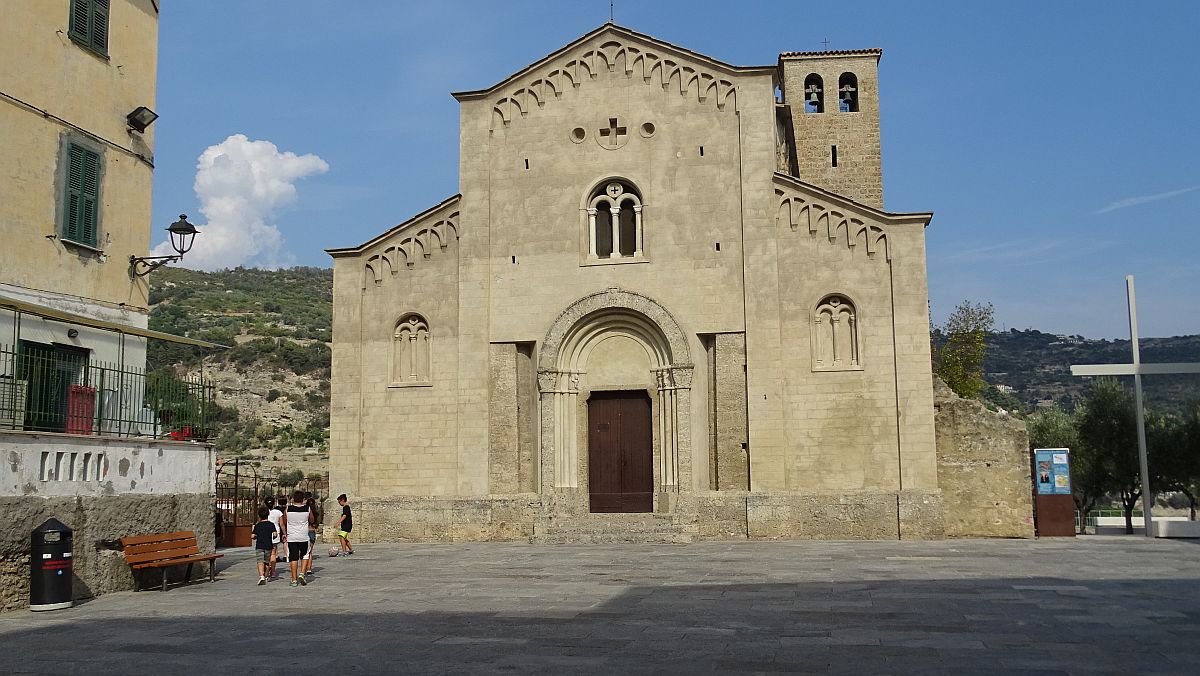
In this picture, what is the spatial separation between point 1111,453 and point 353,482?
23295 millimetres

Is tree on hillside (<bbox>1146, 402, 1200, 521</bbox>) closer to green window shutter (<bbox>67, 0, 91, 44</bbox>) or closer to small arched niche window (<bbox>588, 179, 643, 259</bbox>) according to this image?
small arched niche window (<bbox>588, 179, 643, 259</bbox>)

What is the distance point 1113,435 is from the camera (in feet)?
104

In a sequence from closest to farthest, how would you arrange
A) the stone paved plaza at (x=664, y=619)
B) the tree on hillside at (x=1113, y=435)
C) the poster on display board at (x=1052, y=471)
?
the stone paved plaza at (x=664, y=619), the poster on display board at (x=1052, y=471), the tree on hillside at (x=1113, y=435)

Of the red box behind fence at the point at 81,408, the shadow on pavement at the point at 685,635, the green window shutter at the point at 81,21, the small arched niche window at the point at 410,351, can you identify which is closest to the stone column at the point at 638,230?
the small arched niche window at the point at 410,351

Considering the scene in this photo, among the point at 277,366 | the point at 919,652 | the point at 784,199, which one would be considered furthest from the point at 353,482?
the point at 277,366

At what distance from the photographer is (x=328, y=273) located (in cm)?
9375

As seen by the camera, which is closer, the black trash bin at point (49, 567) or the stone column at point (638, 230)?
the black trash bin at point (49, 567)

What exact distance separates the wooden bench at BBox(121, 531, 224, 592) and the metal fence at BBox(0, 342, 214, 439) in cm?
185

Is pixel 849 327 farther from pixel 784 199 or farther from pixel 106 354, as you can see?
pixel 106 354

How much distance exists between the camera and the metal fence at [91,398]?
15.1m

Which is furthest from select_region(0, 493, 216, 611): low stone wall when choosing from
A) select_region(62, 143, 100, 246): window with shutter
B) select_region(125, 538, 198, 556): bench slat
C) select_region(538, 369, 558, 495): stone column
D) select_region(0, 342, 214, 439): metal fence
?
select_region(538, 369, 558, 495): stone column

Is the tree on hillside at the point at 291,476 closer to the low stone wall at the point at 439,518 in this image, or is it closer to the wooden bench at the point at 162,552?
the low stone wall at the point at 439,518

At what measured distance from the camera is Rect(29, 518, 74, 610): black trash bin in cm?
1388

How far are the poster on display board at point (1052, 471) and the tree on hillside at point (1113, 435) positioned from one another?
734cm
